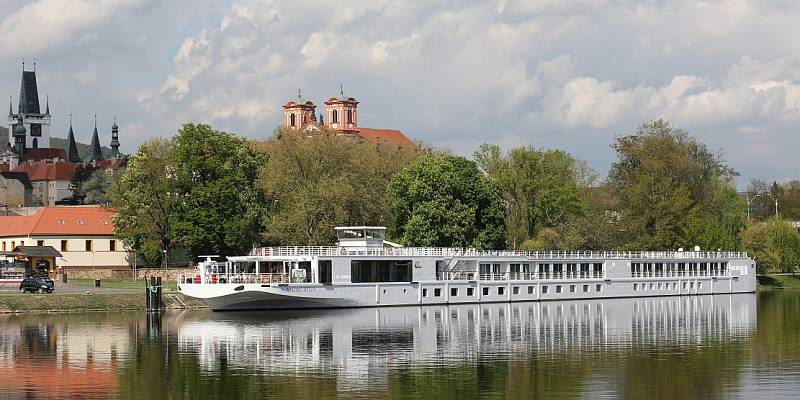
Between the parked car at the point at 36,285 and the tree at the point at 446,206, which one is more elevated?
the tree at the point at 446,206

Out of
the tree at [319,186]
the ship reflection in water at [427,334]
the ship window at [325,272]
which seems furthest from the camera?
the tree at [319,186]

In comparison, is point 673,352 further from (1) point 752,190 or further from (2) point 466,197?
(1) point 752,190

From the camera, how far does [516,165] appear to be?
10431cm

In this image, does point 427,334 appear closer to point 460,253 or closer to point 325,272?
point 325,272

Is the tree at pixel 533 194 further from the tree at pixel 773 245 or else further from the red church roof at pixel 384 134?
the red church roof at pixel 384 134

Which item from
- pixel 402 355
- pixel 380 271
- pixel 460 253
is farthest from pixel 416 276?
pixel 402 355

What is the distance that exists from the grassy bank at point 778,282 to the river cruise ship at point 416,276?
49.6 ft

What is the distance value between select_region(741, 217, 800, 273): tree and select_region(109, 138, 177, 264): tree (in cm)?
5267

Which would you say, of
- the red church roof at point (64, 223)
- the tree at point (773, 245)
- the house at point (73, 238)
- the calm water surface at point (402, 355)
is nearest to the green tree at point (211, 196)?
the house at point (73, 238)

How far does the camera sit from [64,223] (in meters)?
100

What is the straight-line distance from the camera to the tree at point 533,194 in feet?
339

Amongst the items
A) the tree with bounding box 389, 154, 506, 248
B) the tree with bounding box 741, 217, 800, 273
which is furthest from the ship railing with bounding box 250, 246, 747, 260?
the tree with bounding box 741, 217, 800, 273

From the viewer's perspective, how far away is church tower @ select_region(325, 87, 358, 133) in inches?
7520

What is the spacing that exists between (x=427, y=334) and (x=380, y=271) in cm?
2100
